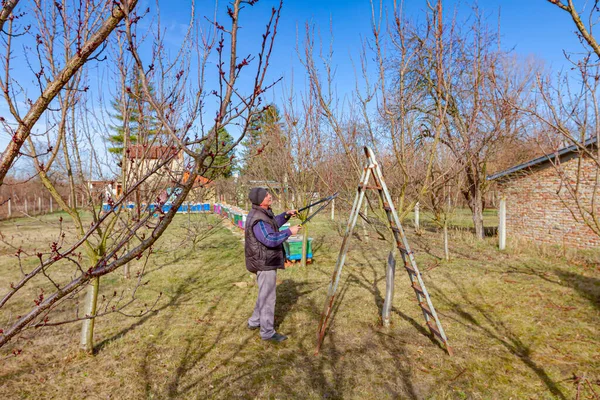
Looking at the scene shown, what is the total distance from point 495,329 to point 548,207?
8.59 metres

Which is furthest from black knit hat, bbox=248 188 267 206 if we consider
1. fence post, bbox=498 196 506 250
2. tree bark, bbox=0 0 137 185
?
fence post, bbox=498 196 506 250

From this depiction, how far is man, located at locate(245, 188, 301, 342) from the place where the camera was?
4.02m

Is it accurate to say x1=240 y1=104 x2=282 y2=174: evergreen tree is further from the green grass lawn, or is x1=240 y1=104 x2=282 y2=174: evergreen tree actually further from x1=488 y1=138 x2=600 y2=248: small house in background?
x1=488 y1=138 x2=600 y2=248: small house in background

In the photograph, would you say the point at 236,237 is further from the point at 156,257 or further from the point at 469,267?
the point at 469,267

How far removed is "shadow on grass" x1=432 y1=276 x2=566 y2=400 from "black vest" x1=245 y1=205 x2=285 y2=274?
2.78 metres

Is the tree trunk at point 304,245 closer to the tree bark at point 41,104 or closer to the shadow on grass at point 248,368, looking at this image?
the shadow on grass at point 248,368

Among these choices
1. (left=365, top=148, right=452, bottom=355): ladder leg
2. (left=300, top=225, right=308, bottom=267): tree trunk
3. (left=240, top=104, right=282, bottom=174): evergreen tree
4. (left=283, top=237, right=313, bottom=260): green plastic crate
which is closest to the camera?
(left=240, top=104, right=282, bottom=174): evergreen tree

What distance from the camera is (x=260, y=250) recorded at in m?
4.09

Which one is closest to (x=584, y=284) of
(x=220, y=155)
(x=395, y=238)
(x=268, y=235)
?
(x=395, y=238)

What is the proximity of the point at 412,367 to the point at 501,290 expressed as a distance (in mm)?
3576

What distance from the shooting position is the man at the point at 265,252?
13.2ft

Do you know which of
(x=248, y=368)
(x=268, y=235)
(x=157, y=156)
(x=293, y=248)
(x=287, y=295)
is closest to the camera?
(x=157, y=156)

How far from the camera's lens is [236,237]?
12.6 meters

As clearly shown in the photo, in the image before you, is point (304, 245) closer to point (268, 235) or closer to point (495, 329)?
point (268, 235)
